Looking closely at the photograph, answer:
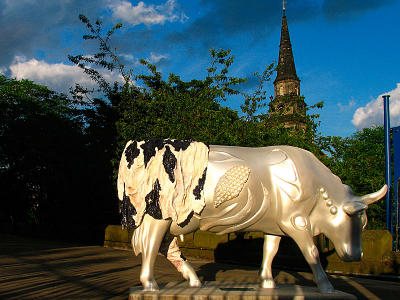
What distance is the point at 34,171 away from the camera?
18.3m

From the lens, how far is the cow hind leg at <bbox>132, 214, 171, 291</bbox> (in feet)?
14.5

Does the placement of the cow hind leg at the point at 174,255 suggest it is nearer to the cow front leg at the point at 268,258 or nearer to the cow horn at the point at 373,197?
the cow front leg at the point at 268,258

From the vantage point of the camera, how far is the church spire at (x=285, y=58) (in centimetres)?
5047

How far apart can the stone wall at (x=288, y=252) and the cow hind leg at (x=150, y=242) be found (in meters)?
4.83

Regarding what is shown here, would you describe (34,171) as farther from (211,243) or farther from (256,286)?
(256,286)

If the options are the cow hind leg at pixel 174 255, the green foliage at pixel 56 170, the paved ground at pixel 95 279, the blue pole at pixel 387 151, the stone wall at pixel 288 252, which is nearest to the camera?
the cow hind leg at pixel 174 255

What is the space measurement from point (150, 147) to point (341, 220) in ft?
8.06

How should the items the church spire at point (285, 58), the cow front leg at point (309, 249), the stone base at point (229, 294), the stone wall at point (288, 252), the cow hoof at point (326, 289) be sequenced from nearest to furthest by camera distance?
the stone base at point (229, 294) < the cow hoof at point (326, 289) < the cow front leg at point (309, 249) < the stone wall at point (288, 252) < the church spire at point (285, 58)

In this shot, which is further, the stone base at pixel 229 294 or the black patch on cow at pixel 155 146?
the black patch on cow at pixel 155 146

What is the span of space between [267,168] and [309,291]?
1508mm

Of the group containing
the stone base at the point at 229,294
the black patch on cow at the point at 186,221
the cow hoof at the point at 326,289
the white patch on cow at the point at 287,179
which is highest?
the white patch on cow at the point at 287,179

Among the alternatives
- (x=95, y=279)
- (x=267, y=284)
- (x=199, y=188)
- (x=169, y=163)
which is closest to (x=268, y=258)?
(x=267, y=284)

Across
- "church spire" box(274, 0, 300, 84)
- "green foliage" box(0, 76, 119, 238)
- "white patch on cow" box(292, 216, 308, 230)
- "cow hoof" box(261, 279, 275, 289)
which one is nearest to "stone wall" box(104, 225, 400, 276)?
"cow hoof" box(261, 279, 275, 289)

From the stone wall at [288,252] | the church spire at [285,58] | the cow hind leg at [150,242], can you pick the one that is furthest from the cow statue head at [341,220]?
the church spire at [285,58]
